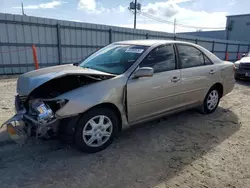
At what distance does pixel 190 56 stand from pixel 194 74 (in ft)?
1.26

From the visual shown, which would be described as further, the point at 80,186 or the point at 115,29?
the point at 115,29

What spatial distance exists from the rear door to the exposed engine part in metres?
2.42

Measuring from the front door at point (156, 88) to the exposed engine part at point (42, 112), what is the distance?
1.14 meters

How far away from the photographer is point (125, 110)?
3.10 meters

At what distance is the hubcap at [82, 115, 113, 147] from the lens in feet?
9.25

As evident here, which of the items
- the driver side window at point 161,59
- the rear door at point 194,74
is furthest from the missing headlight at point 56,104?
the rear door at point 194,74

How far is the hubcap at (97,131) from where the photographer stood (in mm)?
2818

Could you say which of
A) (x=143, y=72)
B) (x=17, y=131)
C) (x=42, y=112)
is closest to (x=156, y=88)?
(x=143, y=72)

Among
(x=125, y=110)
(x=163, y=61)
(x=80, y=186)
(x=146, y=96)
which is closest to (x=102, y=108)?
(x=125, y=110)

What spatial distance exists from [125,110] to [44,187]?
1.46 meters

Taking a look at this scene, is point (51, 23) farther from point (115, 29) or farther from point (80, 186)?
point (80, 186)

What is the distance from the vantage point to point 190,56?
163 inches

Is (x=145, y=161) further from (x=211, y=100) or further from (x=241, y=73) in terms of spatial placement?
(x=241, y=73)

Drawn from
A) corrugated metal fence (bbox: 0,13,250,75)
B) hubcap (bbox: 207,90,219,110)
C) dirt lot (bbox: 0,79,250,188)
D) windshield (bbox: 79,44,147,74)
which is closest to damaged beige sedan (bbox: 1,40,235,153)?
windshield (bbox: 79,44,147,74)
